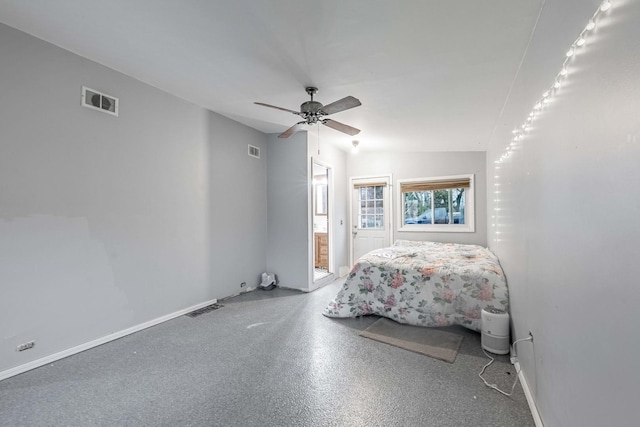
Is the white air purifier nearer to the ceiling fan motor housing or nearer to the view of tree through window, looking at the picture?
the ceiling fan motor housing

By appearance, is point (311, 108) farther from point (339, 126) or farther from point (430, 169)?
point (430, 169)

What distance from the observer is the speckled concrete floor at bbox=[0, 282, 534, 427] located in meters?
1.67

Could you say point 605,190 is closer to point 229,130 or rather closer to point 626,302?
point 626,302

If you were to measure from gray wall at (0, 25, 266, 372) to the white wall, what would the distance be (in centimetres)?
349

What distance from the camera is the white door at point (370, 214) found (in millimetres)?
5488

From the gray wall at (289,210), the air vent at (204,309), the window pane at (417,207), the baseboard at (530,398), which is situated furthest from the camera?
the window pane at (417,207)

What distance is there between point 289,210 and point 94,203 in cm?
255

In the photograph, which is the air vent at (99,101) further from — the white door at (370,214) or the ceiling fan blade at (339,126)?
the white door at (370,214)

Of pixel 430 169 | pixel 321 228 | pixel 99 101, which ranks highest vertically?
pixel 99 101

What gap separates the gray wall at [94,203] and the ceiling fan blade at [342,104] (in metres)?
2.02

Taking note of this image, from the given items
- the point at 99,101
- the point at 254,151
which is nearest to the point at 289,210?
the point at 254,151

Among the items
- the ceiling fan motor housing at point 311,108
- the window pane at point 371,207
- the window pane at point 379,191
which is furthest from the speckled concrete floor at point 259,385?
the window pane at point 379,191

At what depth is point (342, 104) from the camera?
237cm

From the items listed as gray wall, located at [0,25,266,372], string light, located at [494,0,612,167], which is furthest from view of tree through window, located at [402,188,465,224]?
gray wall, located at [0,25,266,372]
